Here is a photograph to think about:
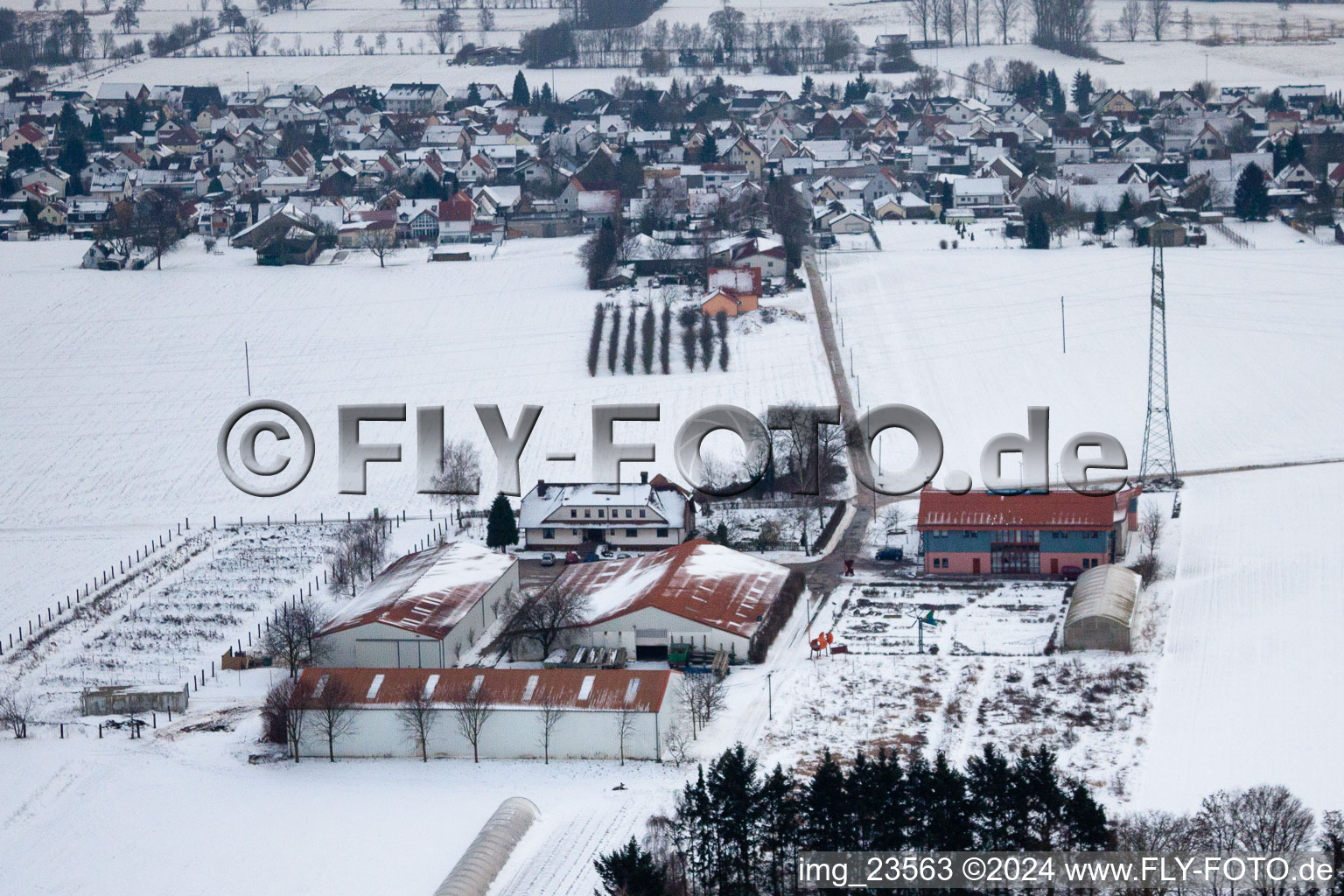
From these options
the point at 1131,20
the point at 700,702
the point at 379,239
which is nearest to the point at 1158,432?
the point at 700,702

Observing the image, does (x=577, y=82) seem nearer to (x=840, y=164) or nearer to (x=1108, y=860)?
(x=840, y=164)

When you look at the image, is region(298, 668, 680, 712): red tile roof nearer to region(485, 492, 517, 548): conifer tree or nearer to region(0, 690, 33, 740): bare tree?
region(0, 690, 33, 740): bare tree

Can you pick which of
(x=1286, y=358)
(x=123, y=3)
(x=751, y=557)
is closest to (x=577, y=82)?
(x=123, y=3)

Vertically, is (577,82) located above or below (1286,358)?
above

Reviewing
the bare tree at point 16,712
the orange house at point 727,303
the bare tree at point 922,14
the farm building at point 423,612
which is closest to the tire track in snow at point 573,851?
the farm building at point 423,612

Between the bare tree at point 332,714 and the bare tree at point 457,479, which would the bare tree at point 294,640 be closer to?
the bare tree at point 332,714

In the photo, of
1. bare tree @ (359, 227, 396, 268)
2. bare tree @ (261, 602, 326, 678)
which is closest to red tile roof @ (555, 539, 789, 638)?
bare tree @ (261, 602, 326, 678)

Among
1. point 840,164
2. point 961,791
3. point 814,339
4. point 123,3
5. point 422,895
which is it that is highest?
point 123,3
